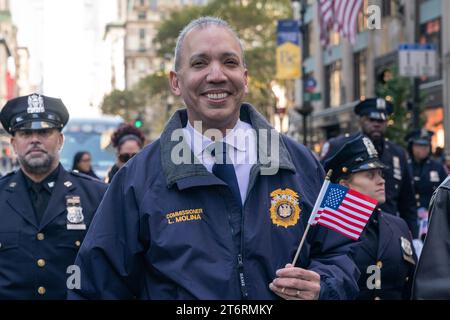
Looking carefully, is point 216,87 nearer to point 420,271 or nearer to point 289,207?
point 289,207

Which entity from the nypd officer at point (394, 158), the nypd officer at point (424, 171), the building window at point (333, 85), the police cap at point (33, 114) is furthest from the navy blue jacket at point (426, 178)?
the building window at point (333, 85)

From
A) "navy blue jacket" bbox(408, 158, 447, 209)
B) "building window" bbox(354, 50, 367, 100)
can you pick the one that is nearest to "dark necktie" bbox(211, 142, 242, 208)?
"navy blue jacket" bbox(408, 158, 447, 209)

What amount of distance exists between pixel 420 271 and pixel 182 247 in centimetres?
99

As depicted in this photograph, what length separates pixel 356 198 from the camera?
393cm

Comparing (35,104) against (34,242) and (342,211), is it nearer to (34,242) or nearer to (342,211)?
(34,242)

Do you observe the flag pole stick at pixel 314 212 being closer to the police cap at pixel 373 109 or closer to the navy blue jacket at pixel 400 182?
the navy blue jacket at pixel 400 182

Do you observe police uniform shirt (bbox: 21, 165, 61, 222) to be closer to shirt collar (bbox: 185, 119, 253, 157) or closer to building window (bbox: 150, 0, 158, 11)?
shirt collar (bbox: 185, 119, 253, 157)

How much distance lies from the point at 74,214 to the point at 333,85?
139 ft

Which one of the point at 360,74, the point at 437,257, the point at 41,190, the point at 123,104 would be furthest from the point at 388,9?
the point at 123,104

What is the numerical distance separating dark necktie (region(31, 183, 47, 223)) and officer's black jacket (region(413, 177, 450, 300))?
3.46 metres

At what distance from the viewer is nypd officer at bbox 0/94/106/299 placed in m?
5.74

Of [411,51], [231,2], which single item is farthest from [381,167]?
[231,2]

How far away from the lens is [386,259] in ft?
20.0

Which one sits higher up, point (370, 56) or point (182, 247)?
point (370, 56)
